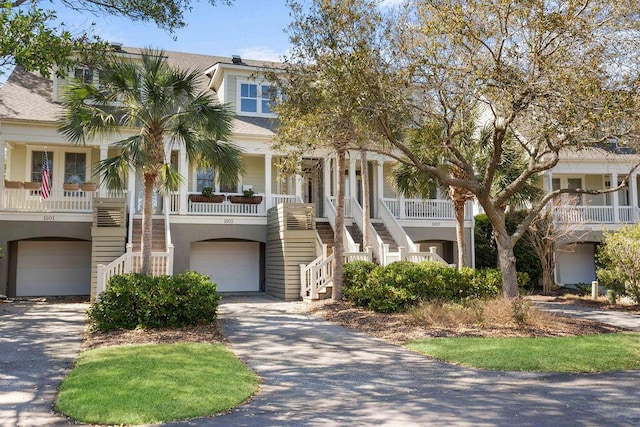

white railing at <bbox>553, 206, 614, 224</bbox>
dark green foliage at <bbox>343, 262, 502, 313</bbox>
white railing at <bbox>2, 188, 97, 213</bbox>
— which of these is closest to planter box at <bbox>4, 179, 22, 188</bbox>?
white railing at <bbox>2, 188, 97, 213</bbox>

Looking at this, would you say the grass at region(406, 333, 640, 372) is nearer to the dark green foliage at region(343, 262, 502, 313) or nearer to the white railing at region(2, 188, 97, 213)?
the dark green foliage at region(343, 262, 502, 313)

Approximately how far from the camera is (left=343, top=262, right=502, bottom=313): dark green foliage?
13812mm

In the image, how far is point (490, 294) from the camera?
14898 millimetres

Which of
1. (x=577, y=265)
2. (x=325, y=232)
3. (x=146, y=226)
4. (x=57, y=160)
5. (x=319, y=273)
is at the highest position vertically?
(x=57, y=160)

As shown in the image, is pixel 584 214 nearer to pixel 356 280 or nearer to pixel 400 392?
pixel 356 280

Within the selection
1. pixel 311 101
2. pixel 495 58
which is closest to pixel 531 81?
pixel 495 58

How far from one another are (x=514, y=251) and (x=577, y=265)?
193 inches

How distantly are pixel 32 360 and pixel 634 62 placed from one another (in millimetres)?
12442

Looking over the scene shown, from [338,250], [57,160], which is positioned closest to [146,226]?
[338,250]

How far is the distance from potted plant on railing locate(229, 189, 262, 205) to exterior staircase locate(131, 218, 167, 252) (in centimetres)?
271

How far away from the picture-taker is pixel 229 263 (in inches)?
846

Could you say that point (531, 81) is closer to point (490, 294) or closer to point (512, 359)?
point (512, 359)

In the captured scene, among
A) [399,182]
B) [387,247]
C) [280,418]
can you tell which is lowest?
[280,418]

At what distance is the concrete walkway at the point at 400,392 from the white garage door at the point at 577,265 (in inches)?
721
